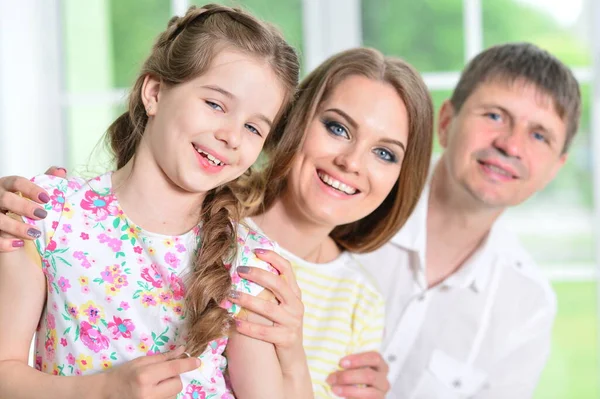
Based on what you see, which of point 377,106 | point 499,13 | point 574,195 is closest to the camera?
point 377,106

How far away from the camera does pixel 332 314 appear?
2025mm

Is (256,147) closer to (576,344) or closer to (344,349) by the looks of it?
(344,349)

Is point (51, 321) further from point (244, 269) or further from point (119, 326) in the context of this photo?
Answer: point (244, 269)

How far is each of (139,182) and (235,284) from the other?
28cm

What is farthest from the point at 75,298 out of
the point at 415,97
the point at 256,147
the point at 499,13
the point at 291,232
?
the point at 499,13

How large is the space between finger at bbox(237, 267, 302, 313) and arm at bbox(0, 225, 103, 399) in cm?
37

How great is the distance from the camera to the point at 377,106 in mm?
1876

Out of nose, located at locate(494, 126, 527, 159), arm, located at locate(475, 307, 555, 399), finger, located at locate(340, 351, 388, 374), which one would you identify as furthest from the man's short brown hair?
finger, located at locate(340, 351, 388, 374)

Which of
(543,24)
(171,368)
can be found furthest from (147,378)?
(543,24)

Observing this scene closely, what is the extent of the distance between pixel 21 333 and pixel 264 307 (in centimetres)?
47

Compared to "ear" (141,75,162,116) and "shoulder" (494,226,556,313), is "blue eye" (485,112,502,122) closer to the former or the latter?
"shoulder" (494,226,556,313)

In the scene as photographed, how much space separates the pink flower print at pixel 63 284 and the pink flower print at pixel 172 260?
19 centimetres

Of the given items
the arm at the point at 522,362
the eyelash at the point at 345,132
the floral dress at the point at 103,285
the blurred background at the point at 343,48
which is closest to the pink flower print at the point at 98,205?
the floral dress at the point at 103,285

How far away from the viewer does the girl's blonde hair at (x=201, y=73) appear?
158 centimetres
